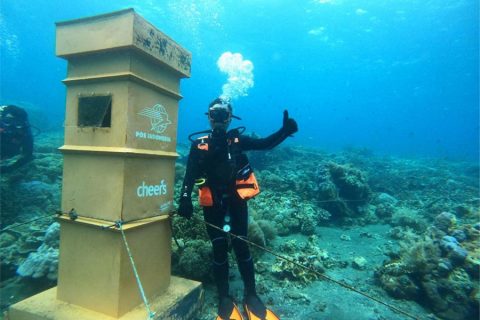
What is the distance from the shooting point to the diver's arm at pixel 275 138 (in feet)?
11.4

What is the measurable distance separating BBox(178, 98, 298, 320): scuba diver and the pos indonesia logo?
0.58 metres

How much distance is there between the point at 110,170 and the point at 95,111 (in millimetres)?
678

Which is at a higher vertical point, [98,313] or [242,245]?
[242,245]

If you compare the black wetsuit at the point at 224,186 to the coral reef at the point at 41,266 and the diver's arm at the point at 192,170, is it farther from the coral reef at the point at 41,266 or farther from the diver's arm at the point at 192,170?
the coral reef at the point at 41,266

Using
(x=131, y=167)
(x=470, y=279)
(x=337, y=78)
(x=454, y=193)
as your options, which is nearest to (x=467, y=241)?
(x=470, y=279)

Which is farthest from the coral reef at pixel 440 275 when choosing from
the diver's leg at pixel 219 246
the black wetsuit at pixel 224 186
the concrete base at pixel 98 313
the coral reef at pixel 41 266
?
the coral reef at pixel 41 266

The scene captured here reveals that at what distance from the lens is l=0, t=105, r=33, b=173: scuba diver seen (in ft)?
23.7

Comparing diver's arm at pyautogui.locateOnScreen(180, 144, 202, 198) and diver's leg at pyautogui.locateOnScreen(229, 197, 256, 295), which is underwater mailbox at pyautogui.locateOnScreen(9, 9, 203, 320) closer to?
diver's arm at pyautogui.locateOnScreen(180, 144, 202, 198)

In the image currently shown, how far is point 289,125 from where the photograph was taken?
3.47m

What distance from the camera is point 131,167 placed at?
2711 millimetres

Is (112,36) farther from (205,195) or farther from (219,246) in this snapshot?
(219,246)

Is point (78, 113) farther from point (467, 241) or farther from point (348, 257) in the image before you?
point (467, 241)

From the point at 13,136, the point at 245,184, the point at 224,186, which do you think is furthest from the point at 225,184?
the point at 13,136

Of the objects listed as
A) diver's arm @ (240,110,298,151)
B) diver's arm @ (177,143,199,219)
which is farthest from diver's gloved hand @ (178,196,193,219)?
diver's arm @ (240,110,298,151)
